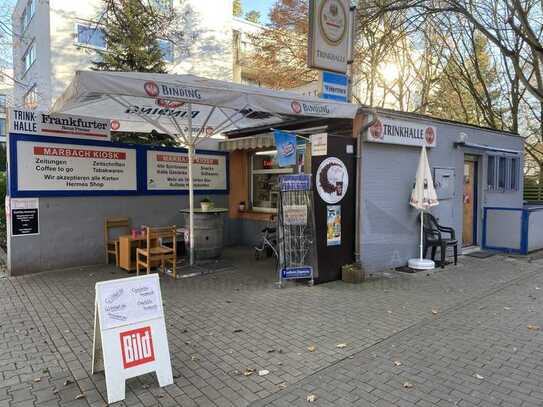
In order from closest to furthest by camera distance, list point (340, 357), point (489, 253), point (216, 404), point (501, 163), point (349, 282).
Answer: point (216, 404) < point (340, 357) < point (349, 282) < point (489, 253) < point (501, 163)

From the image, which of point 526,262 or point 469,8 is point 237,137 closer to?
point 526,262

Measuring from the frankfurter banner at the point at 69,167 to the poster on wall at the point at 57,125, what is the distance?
0.11m

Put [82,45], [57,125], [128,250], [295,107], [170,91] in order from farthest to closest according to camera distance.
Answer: [82,45]
[128,250]
[57,125]
[295,107]
[170,91]

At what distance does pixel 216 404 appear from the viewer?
2.96 m

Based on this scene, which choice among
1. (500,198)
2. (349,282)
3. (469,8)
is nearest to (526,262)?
(500,198)

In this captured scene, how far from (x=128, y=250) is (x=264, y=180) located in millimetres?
3594

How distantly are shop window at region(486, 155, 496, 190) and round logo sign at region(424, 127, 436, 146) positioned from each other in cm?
286

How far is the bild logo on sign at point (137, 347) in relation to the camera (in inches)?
122

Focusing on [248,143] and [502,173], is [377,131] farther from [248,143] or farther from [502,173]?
[502,173]

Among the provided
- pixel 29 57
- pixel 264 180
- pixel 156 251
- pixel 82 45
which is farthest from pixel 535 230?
pixel 29 57

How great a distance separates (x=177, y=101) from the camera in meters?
5.07

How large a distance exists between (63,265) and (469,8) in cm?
1236

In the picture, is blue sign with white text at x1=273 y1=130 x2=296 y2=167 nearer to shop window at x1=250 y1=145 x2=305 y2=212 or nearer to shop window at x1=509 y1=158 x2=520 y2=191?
shop window at x1=250 y1=145 x2=305 y2=212

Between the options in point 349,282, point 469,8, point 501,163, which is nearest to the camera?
point 349,282
